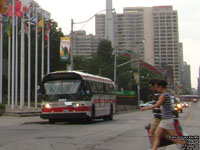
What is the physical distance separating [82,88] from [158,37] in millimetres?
136183

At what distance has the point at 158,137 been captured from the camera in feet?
24.0

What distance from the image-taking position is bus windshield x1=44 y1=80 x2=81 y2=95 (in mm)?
19781

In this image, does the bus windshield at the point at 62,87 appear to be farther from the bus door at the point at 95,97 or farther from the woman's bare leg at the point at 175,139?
the woman's bare leg at the point at 175,139

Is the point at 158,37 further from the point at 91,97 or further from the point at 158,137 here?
the point at 158,137

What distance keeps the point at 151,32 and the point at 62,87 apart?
139 metres

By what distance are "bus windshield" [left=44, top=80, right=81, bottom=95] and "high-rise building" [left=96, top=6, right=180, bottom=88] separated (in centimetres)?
12983

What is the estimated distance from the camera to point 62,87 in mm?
19891

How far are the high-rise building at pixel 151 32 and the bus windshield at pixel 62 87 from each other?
129825mm

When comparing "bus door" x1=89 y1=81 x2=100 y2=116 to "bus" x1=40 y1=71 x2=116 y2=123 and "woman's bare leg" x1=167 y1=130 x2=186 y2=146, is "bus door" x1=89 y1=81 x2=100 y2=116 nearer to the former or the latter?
"bus" x1=40 y1=71 x2=116 y2=123

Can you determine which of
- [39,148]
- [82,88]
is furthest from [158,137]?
[82,88]

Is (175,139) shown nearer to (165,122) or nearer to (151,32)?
(165,122)

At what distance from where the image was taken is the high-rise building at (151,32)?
152m

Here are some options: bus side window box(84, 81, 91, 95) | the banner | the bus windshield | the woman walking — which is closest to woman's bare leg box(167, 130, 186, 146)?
the woman walking

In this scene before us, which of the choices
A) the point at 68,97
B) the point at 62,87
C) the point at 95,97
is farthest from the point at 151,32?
the point at 68,97
